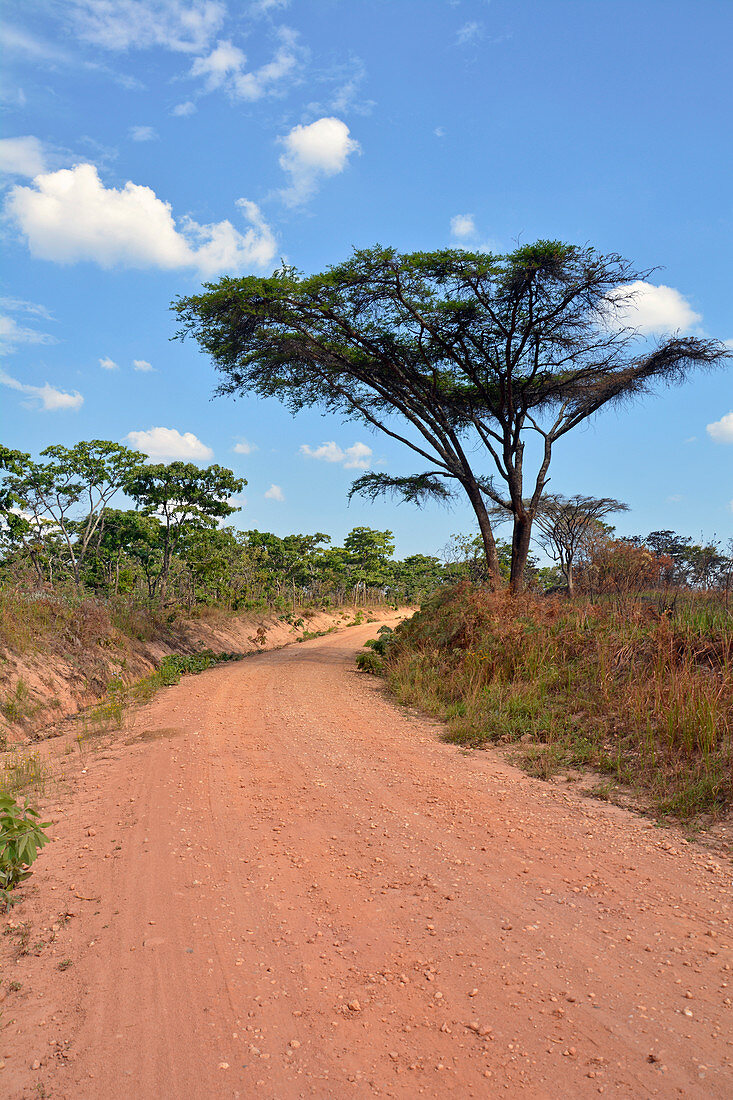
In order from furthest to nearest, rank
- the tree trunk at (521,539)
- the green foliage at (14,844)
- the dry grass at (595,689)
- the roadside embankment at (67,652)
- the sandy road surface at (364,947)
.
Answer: the tree trunk at (521,539) → the roadside embankment at (67,652) → the dry grass at (595,689) → the green foliage at (14,844) → the sandy road surface at (364,947)

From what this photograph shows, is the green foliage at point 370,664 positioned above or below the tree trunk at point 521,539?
below

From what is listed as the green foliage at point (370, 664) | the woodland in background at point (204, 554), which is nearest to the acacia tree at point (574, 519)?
the woodland in background at point (204, 554)

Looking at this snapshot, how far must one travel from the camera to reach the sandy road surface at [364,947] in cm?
239

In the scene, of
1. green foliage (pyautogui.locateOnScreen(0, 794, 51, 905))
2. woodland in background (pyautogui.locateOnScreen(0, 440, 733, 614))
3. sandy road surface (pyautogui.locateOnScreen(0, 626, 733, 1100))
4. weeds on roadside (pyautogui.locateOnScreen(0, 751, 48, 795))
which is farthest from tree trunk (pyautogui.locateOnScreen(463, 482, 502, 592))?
green foliage (pyautogui.locateOnScreen(0, 794, 51, 905))

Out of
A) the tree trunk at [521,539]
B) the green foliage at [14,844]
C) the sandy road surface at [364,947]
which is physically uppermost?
the tree trunk at [521,539]

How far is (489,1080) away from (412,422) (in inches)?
631

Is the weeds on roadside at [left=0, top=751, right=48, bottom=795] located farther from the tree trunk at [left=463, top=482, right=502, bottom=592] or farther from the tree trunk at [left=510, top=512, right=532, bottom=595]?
the tree trunk at [left=510, top=512, right=532, bottom=595]

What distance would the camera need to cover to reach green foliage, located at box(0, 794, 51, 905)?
3.66 m

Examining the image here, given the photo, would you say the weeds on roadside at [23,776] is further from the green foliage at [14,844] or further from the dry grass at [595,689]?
the dry grass at [595,689]

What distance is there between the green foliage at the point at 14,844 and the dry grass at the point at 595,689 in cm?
426

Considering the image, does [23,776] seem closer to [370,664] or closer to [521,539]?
[370,664]

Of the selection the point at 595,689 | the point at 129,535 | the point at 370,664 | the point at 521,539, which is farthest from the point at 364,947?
the point at 129,535

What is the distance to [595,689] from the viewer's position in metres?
7.23

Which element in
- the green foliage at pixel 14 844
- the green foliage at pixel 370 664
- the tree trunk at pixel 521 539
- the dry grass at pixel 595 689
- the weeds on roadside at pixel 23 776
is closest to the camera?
the green foliage at pixel 14 844
